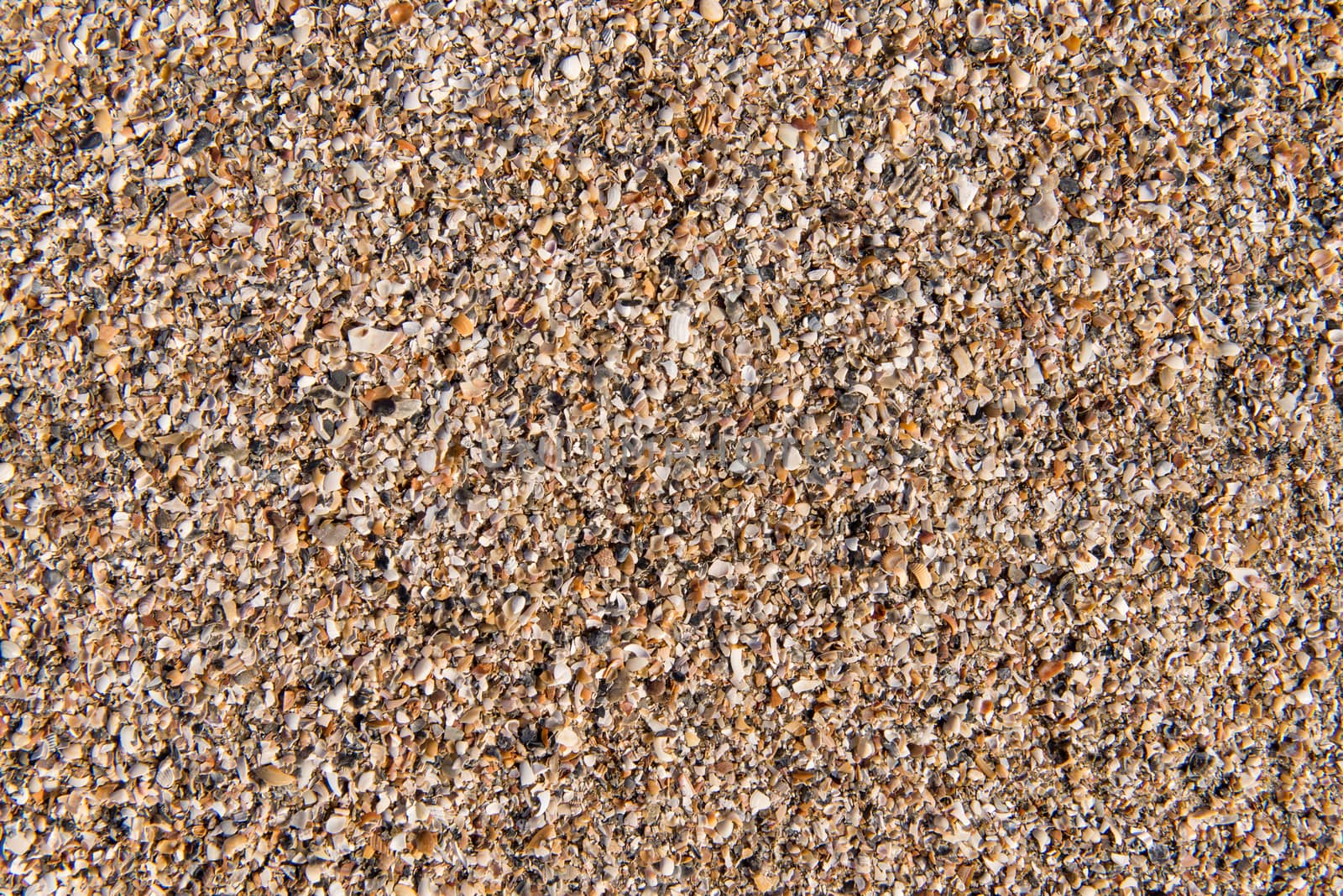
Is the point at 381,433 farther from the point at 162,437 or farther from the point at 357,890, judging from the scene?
the point at 357,890

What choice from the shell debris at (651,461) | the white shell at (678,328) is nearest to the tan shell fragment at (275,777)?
the shell debris at (651,461)

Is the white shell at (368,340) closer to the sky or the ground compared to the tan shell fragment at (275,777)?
closer to the sky

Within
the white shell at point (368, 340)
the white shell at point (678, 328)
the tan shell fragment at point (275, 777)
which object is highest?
the white shell at point (368, 340)

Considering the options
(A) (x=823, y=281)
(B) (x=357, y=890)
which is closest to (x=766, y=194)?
(A) (x=823, y=281)

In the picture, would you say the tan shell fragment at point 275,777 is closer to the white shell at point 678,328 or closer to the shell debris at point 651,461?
the shell debris at point 651,461

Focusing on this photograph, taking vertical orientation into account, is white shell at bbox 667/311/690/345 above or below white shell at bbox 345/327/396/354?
below

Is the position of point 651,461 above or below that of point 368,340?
below

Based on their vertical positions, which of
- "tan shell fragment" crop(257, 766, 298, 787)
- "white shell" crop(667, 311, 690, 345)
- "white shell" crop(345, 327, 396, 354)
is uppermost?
"white shell" crop(345, 327, 396, 354)

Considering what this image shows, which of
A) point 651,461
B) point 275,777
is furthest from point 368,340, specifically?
point 275,777

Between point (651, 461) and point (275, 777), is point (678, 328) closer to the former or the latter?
point (651, 461)

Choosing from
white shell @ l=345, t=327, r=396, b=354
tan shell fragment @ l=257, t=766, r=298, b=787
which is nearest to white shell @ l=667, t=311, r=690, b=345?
white shell @ l=345, t=327, r=396, b=354

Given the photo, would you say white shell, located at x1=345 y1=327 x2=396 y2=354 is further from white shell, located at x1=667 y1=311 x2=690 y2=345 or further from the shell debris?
white shell, located at x1=667 y1=311 x2=690 y2=345
